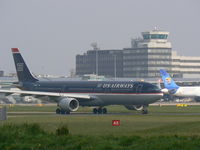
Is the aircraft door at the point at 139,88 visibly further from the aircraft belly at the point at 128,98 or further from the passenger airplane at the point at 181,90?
the passenger airplane at the point at 181,90

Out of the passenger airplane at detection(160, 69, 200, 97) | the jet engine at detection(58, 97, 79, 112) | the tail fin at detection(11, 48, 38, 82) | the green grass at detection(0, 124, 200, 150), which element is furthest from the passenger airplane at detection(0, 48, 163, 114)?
the passenger airplane at detection(160, 69, 200, 97)

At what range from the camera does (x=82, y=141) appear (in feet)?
116

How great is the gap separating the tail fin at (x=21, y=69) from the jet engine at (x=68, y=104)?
1135 cm

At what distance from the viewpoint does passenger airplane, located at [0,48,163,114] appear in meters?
84.1

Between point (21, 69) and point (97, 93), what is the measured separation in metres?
15.3

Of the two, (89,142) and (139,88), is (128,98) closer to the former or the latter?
(139,88)

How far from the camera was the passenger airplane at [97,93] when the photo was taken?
3312 inches

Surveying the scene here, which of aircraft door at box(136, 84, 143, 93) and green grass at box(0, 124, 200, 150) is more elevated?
aircraft door at box(136, 84, 143, 93)

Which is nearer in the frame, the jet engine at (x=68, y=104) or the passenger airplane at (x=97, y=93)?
the passenger airplane at (x=97, y=93)

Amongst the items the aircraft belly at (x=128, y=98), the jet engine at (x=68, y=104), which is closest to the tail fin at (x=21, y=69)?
the jet engine at (x=68, y=104)

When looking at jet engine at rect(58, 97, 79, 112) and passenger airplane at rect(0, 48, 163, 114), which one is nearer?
passenger airplane at rect(0, 48, 163, 114)

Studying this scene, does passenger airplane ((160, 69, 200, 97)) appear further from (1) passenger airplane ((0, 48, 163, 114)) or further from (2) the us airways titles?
(2) the us airways titles

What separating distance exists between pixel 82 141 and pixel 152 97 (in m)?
49.0

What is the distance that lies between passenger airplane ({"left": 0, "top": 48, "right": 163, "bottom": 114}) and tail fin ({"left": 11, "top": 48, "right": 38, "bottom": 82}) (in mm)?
2107
